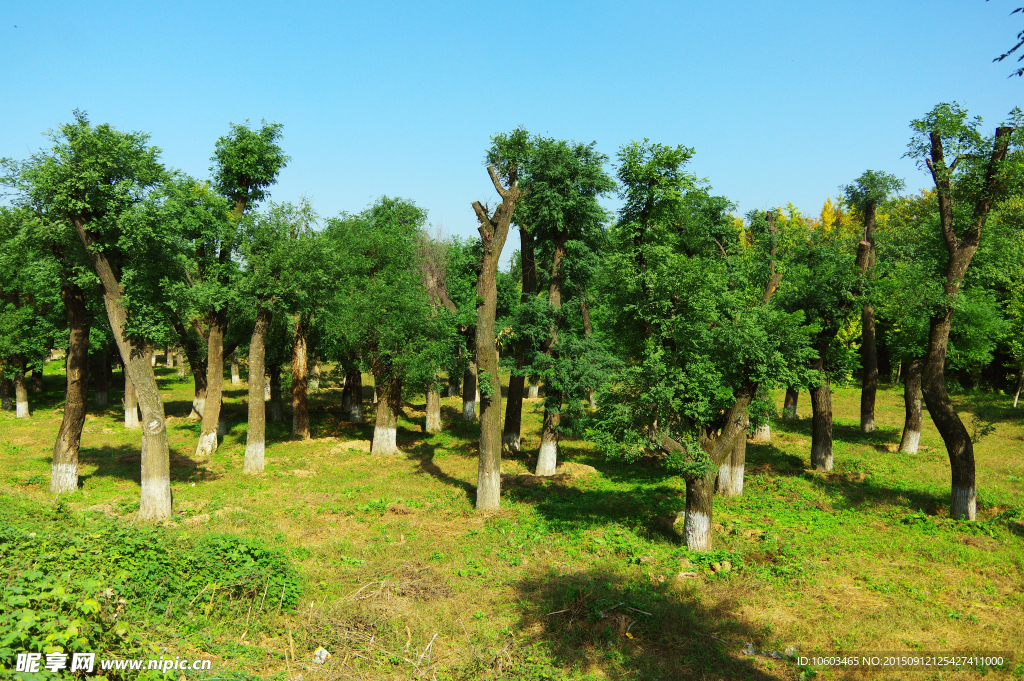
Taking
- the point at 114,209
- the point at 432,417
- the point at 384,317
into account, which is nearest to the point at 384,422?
the point at 384,317

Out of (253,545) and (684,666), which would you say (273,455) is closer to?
(253,545)

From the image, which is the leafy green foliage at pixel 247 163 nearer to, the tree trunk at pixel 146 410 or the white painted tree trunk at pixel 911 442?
the tree trunk at pixel 146 410

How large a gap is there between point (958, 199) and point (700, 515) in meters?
12.1

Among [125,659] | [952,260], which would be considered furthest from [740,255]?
[125,659]

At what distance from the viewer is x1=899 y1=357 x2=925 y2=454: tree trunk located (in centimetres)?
2639

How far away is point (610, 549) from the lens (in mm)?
15211

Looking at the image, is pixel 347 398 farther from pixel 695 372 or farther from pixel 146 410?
pixel 695 372

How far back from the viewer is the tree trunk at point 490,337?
18.9m

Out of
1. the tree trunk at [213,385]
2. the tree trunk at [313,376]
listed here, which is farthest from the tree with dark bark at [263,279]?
the tree trunk at [313,376]

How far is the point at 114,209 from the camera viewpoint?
640 inches

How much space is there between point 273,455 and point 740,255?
2023 cm

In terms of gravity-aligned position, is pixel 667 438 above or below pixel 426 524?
above

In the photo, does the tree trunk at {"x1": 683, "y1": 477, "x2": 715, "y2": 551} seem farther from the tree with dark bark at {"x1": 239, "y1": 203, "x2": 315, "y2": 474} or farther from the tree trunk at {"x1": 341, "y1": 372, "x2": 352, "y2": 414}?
the tree trunk at {"x1": 341, "y1": 372, "x2": 352, "y2": 414}

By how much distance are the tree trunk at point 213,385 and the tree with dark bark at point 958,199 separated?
24.9 m
